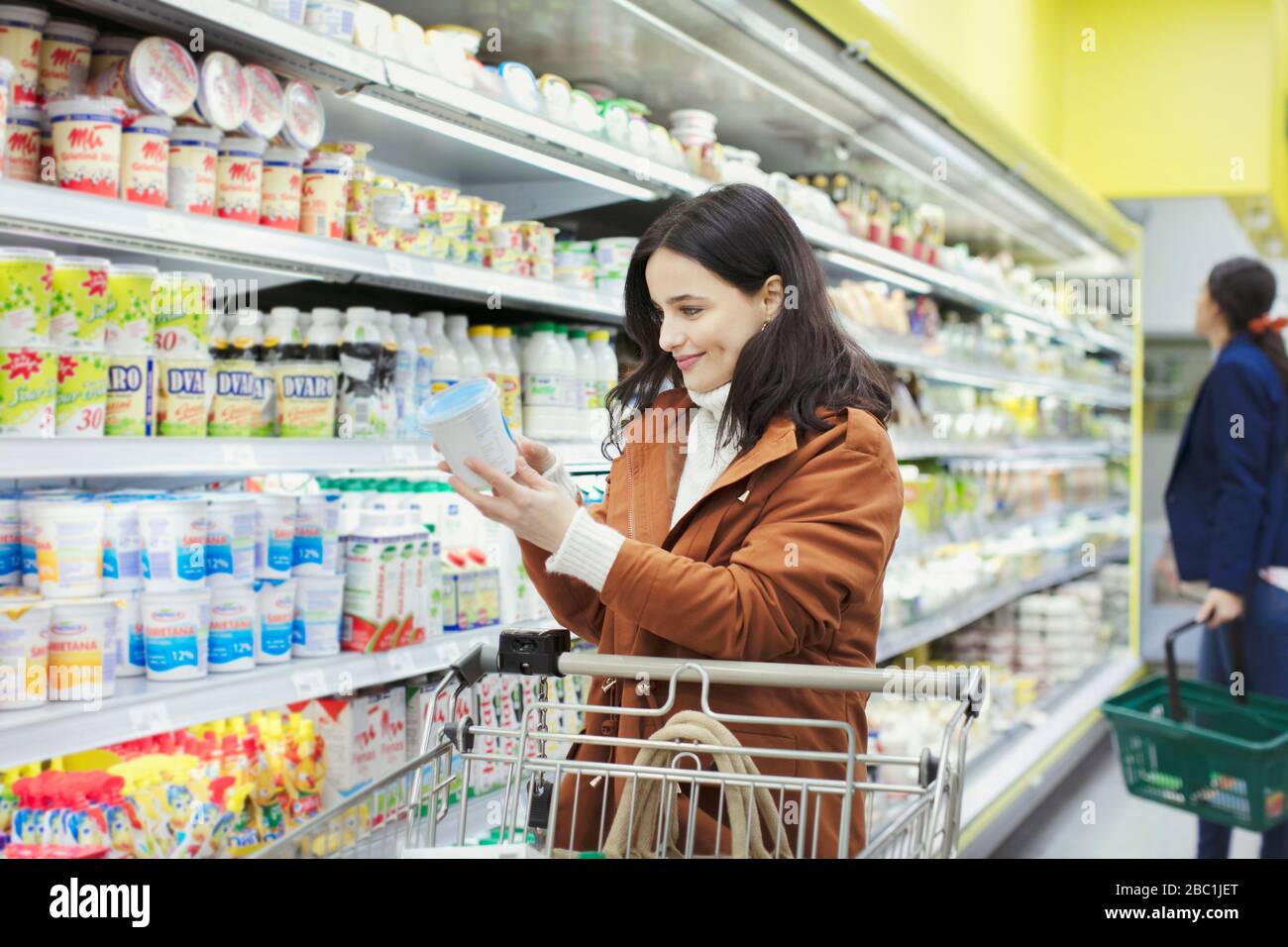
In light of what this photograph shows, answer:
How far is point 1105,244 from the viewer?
6.94 metres

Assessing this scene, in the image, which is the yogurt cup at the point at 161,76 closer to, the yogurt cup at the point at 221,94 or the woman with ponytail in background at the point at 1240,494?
the yogurt cup at the point at 221,94

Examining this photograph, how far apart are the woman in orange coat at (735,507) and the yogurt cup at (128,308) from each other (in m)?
0.71

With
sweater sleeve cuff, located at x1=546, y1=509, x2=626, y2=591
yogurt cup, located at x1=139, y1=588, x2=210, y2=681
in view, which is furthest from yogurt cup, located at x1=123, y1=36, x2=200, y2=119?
sweater sleeve cuff, located at x1=546, y1=509, x2=626, y2=591

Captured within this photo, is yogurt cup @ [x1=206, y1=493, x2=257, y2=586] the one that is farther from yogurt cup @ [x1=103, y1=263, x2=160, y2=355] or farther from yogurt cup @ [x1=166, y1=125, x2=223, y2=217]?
yogurt cup @ [x1=166, y1=125, x2=223, y2=217]

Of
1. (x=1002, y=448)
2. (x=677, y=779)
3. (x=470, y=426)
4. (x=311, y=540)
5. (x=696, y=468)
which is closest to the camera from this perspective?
(x=677, y=779)

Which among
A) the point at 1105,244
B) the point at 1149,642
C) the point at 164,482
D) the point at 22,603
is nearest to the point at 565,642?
the point at 22,603

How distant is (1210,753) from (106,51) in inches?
123

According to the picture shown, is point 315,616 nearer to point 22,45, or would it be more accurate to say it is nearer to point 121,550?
point 121,550

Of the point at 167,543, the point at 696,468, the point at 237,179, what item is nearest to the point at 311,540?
the point at 167,543

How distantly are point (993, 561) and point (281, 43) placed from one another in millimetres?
4379

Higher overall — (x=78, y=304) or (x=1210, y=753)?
(x=78, y=304)

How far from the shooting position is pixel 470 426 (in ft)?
4.91

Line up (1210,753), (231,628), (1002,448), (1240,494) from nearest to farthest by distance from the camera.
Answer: (231,628) → (1210,753) → (1240,494) → (1002,448)
